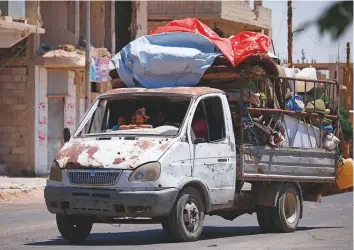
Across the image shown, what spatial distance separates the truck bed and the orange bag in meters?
0.25

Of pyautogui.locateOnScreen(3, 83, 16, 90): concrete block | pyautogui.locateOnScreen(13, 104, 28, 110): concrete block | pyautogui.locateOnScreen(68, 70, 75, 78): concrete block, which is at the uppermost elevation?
pyautogui.locateOnScreen(68, 70, 75, 78): concrete block


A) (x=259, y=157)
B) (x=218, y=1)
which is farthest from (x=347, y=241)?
(x=218, y=1)

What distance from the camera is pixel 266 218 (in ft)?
Answer: 40.6

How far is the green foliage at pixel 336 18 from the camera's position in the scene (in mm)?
1887

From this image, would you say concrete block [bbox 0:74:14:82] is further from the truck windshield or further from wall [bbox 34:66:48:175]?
the truck windshield

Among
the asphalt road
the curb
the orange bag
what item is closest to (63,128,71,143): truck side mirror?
the asphalt road

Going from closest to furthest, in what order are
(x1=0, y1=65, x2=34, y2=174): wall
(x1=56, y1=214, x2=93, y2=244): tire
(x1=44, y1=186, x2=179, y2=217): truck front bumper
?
(x1=44, y1=186, x2=179, y2=217): truck front bumper < (x1=56, y1=214, x2=93, y2=244): tire < (x1=0, y1=65, x2=34, y2=174): wall

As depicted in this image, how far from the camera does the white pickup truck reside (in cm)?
990

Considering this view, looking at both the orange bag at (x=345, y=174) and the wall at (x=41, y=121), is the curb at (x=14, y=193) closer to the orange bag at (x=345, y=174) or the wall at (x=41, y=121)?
the wall at (x=41, y=121)

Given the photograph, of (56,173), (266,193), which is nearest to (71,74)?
(266,193)

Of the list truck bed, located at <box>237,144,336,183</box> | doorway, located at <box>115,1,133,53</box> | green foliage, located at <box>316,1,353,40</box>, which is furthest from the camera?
doorway, located at <box>115,1,133,53</box>

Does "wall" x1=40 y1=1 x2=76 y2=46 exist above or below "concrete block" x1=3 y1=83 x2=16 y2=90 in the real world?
above

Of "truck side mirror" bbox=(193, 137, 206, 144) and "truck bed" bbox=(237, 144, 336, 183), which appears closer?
"truck side mirror" bbox=(193, 137, 206, 144)

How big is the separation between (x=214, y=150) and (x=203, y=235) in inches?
59.4
